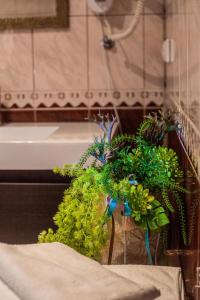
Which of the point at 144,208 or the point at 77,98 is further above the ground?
the point at 77,98

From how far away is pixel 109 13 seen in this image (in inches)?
84.7

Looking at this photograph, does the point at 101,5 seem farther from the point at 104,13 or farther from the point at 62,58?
the point at 62,58

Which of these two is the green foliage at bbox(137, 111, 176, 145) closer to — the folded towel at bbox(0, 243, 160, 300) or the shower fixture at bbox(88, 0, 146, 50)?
the folded towel at bbox(0, 243, 160, 300)

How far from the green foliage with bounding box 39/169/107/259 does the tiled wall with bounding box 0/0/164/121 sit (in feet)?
4.13

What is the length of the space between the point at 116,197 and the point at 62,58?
4.52ft

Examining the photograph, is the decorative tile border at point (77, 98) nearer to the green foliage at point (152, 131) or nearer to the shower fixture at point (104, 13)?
the shower fixture at point (104, 13)

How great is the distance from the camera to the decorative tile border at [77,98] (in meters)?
2.20

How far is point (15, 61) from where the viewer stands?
7.29 feet

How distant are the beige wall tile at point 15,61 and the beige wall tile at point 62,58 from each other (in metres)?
0.04

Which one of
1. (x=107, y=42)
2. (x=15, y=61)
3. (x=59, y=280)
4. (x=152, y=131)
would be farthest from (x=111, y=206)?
(x=15, y=61)

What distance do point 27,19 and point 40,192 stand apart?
100cm

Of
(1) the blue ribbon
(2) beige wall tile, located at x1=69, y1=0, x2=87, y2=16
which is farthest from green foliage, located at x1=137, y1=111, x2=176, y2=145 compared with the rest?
(2) beige wall tile, located at x1=69, y1=0, x2=87, y2=16

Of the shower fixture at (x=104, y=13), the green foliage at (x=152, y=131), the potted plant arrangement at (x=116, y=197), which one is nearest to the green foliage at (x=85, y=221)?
the potted plant arrangement at (x=116, y=197)

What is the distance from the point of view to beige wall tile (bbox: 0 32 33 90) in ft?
7.24
